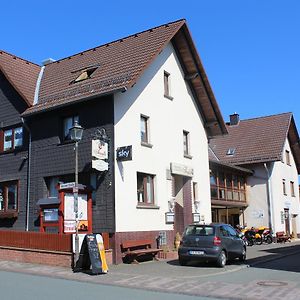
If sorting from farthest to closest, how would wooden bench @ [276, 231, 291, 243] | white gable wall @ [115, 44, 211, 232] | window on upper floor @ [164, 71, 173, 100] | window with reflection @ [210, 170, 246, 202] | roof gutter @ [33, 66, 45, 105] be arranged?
wooden bench @ [276, 231, 291, 243] < window with reflection @ [210, 170, 246, 202] < window on upper floor @ [164, 71, 173, 100] < roof gutter @ [33, 66, 45, 105] < white gable wall @ [115, 44, 211, 232]

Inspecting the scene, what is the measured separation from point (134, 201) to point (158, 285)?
23.9 feet

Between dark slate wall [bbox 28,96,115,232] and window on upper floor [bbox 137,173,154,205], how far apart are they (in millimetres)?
2170

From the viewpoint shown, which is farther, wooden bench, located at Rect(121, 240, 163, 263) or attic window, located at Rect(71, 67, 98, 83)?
attic window, located at Rect(71, 67, 98, 83)

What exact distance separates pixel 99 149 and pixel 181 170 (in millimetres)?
6252

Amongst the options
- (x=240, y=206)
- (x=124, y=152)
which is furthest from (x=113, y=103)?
(x=240, y=206)

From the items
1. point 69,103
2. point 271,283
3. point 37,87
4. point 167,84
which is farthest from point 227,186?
point 271,283

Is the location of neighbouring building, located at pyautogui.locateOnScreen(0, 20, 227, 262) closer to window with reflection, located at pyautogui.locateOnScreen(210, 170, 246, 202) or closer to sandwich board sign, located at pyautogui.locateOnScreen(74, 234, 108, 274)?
sandwich board sign, located at pyautogui.locateOnScreen(74, 234, 108, 274)

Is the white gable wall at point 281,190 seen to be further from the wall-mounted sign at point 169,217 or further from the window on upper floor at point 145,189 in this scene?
the window on upper floor at point 145,189

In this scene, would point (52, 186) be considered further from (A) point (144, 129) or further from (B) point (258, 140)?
(B) point (258, 140)

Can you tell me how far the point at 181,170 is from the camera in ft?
77.5

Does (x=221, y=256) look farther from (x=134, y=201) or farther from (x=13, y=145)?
(x=13, y=145)

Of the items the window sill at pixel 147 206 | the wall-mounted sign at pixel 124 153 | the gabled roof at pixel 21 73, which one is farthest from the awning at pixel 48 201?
the gabled roof at pixel 21 73

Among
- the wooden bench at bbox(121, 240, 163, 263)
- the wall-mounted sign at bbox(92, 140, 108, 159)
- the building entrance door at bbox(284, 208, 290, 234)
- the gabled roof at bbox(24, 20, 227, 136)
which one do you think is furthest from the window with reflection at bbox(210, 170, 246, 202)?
the wall-mounted sign at bbox(92, 140, 108, 159)

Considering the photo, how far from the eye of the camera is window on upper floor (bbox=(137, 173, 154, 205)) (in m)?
20.7
